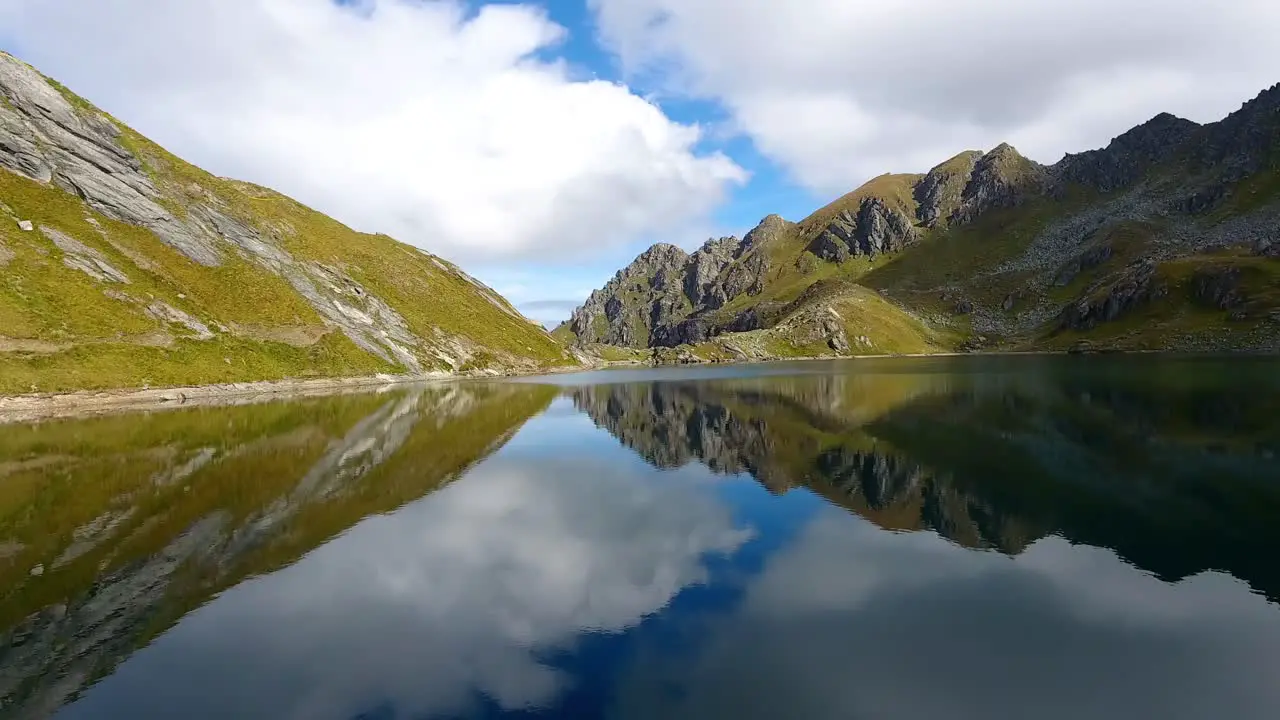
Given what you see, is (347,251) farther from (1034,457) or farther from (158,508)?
(1034,457)

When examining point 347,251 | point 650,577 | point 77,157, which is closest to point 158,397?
point 77,157

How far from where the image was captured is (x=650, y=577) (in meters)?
27.1

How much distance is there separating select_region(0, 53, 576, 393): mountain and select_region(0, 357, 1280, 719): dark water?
39.2 metres

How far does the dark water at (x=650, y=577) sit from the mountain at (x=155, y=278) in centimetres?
3917

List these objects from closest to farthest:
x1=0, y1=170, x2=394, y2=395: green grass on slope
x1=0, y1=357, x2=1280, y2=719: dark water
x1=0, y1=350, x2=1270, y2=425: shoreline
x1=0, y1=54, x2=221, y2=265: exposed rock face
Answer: x1=0, y1=357, x2=1280, y2=719: dark water < x1=0, y1=350, x2=1270, y2=425: shoreline < x1=0, y1=170, x2=394, y2=395: green grass on slope < x1=0, y1=54, x2=221, y2=265: exposed rock face

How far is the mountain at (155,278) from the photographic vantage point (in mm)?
85062

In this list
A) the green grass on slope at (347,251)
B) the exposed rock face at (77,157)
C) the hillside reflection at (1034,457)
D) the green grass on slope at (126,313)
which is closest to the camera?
the hillside reflection at (1034,457)

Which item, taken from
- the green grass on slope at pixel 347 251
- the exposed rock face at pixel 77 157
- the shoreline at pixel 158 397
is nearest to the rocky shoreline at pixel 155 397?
the shoreline at pixel 158 397

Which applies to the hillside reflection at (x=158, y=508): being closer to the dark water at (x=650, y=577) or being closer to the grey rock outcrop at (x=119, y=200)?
the dark water at (x=650, y=577)

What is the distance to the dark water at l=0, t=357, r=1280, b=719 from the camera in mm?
17688

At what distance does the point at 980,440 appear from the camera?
176 feet

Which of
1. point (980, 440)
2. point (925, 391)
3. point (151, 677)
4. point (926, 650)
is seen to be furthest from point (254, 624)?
point (925, 391)

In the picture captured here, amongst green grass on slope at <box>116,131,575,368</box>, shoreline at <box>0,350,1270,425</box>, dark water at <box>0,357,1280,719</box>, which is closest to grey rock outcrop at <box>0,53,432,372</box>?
green grass on slope at <box>116,131,575,368</box>

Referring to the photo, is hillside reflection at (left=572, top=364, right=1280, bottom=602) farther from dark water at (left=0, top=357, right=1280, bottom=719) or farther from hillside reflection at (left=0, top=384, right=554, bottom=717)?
hillside reflection at (left=0, top=384, right=554, bottom=717)
